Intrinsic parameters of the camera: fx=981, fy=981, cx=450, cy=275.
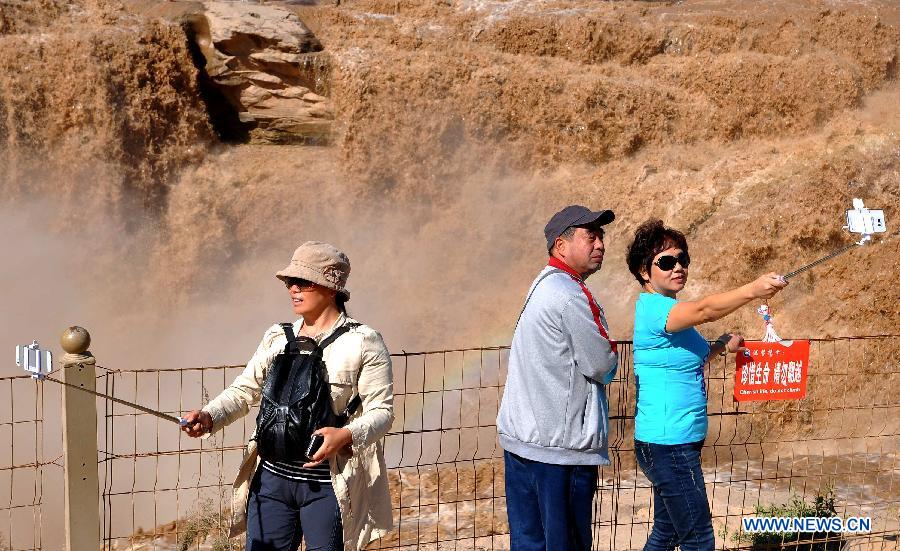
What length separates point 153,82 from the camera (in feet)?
40.3

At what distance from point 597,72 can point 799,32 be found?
2517 millimetres

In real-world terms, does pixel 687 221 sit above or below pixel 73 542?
above

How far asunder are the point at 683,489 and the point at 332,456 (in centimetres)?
131

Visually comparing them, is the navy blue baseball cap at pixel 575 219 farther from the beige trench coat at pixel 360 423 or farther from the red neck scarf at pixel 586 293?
the beige trench coat at pixel 360 423

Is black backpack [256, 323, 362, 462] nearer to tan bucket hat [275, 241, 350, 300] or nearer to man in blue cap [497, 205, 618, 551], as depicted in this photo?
tan bucket hat [275, 241, 350, 300]

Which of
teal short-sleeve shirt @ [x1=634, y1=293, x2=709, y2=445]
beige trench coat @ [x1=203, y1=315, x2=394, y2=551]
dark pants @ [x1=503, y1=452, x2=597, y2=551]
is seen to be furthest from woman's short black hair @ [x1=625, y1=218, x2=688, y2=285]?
beige trench coat @ [x1=203, y1=315, x2=394, y2=551]

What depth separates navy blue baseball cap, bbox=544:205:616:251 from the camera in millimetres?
3252

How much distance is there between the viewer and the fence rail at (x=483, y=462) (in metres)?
5.69

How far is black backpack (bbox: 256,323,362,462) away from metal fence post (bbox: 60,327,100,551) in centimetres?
Result: 81

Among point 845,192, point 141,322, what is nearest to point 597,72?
point 845,192

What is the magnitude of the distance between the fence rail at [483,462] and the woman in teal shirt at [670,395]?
4.47 feet

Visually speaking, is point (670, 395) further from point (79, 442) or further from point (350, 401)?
point (79, 442)

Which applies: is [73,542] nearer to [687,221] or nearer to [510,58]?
[687,221]

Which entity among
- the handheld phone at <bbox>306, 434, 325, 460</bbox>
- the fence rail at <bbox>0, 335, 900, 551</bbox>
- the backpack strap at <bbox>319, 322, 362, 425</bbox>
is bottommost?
the fence rail at <bbox>0, 335, 900, 551</bbox>
